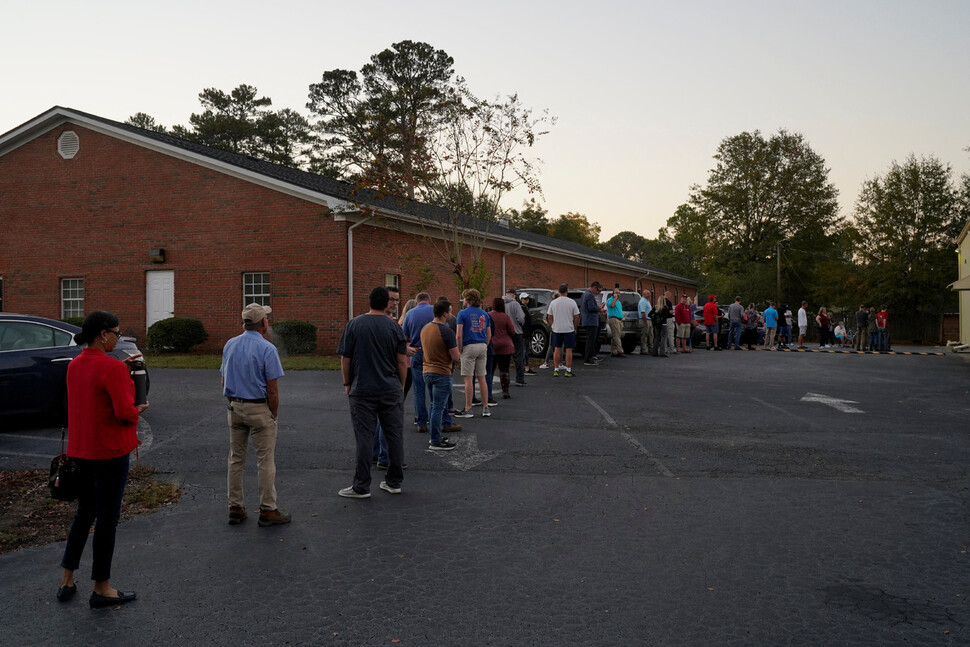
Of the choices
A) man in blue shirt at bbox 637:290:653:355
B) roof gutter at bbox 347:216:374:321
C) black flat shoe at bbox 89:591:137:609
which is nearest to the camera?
black flat shoe at bbox 89:591:137:609

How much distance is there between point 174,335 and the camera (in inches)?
854

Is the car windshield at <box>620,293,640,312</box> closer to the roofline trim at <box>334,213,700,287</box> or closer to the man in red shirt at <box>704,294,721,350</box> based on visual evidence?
the man in red shirt at <box>704,294,721,350</box>

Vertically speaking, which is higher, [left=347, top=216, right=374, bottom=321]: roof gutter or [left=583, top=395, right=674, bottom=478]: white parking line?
[left=347, top=216, right=374, bottom=321]: roof gutter

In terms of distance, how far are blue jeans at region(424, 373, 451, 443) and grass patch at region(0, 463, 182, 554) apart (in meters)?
2.89

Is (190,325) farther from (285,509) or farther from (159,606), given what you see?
Answer: (159,606)

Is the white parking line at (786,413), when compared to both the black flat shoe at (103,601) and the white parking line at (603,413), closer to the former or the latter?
the white parking line at (603,413)

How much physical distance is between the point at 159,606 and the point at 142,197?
22247 millimetres

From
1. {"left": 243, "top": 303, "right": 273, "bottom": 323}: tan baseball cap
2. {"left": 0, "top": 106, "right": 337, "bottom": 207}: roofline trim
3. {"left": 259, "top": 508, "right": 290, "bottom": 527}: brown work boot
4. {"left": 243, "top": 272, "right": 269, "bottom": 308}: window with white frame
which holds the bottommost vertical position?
{"left": 259, "top": 508, "right": 290, "bottom": 527}: brown work boot

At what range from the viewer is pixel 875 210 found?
46.3 m

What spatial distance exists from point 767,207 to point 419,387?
56.7 metres

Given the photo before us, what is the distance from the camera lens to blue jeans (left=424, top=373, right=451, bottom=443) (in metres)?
8.70

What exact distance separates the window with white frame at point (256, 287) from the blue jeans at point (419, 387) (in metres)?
14.0

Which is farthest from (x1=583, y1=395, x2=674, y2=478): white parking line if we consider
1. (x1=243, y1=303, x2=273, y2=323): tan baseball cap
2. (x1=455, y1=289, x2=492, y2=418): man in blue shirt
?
(x1=243, y1=303, x2=273, y2=323): tan baseball cap

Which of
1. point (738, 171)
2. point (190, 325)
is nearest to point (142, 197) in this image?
point (190, 325)
